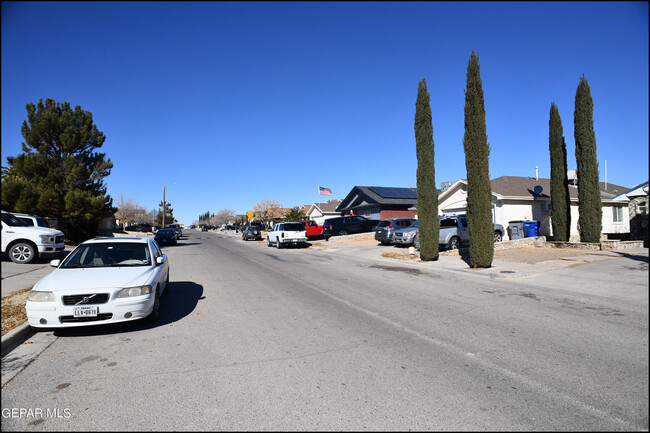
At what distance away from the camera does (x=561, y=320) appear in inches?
283

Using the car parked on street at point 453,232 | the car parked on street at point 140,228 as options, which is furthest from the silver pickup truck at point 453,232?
the car parked on street at point 140,228

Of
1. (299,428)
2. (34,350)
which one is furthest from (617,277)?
(34,350)

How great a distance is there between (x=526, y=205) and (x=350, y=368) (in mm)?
24889

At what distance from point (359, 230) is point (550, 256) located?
63.8ft

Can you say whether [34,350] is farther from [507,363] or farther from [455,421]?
[507,363]

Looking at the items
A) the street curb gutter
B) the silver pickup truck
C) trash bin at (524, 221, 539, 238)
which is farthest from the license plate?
trash bin at (524, 221, 539, 238)

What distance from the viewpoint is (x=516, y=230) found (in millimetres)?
24094

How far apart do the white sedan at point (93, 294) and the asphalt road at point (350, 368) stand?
36 centimetres

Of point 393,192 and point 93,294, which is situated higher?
point 393,192

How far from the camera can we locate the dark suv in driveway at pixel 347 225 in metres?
34.7

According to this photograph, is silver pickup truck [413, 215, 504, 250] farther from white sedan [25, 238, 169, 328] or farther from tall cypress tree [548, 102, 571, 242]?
white sedan [25, 238, 169, 328]

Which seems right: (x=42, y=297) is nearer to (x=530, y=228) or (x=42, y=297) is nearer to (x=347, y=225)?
(x=530, y=228)

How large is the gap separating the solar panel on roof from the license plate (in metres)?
38.6

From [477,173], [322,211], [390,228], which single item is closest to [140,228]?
[322,211]
